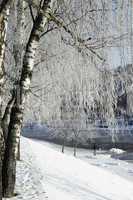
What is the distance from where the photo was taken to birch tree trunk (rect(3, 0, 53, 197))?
898cm

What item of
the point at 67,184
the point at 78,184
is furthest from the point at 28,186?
the point at 78,184

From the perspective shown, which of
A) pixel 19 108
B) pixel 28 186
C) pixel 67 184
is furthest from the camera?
pixel 67 184

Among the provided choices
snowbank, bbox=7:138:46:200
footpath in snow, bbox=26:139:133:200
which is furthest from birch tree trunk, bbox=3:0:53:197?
footpath in snow, bbox=26:139:133:200

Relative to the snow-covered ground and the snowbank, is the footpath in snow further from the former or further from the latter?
the snowbank

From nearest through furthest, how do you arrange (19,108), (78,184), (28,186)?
(19,108), (28,186), (78,184)

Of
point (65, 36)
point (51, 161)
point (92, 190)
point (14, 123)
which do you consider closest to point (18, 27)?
point (65, 36)

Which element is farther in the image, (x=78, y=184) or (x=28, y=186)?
(x=78, y=184)

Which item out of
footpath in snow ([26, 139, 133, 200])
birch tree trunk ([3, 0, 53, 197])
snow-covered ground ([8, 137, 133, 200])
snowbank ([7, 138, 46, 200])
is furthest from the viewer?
footpath in snow ([26, 139, 133, 200])

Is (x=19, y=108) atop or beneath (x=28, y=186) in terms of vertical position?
atop

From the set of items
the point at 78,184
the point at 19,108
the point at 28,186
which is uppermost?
the point at 19,108

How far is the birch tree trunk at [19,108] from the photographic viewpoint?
898 cm

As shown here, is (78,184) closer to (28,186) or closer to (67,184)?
(67,184)

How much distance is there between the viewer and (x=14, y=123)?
911cm

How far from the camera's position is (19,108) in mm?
9094
